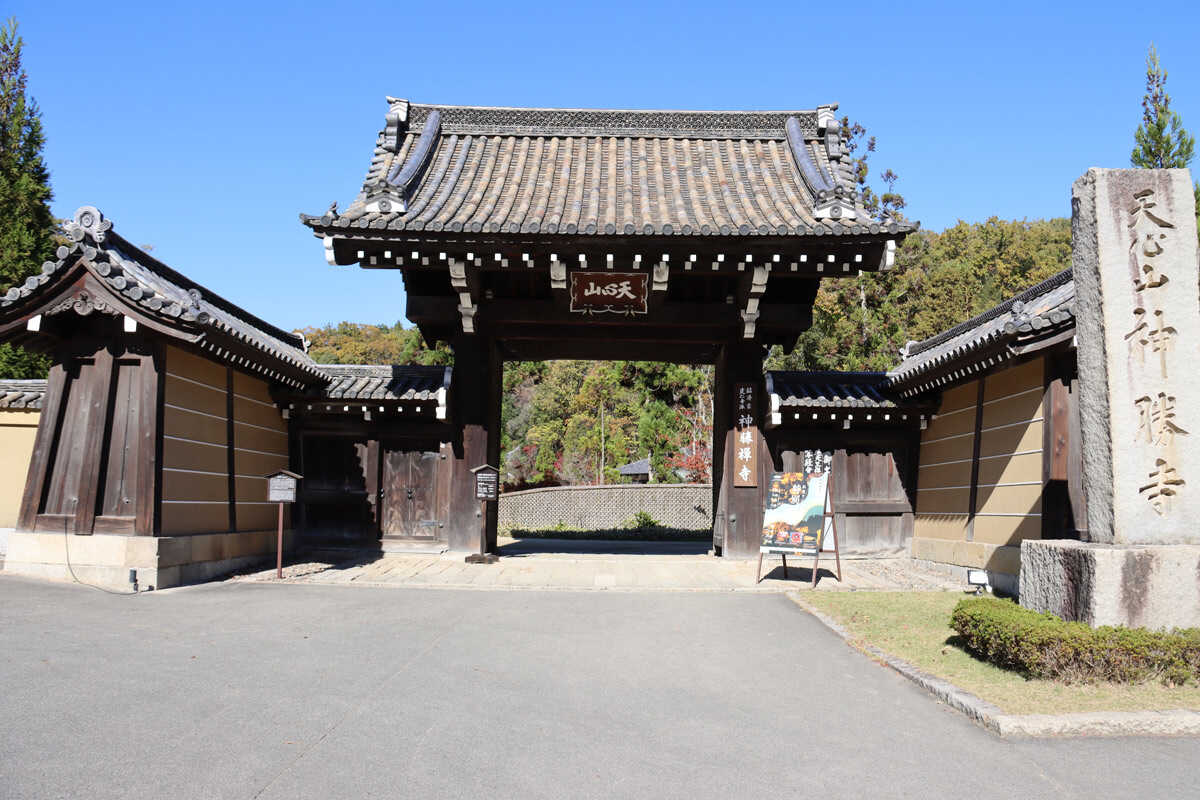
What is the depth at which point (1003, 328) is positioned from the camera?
31.0 feet

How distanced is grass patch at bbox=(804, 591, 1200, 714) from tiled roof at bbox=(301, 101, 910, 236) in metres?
5.34

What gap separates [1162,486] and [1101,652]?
5.51 ft

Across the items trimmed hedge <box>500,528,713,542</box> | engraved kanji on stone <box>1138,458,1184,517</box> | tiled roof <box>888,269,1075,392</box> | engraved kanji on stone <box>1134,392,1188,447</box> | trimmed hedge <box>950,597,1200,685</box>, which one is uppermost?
tiled roof <box>888,269,1075,392</box>

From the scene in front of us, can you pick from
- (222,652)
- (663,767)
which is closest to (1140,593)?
(663,767)

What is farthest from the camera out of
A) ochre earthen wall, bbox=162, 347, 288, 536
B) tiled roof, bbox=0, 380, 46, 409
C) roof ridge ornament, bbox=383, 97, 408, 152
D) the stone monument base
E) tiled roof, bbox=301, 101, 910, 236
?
roof ridge ornament, bbox=383, 97, 408, 152

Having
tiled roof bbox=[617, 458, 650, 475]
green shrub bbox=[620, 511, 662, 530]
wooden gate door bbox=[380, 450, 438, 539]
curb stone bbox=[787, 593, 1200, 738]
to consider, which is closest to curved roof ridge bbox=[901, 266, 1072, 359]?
curb stone bbox=[787, 593, 1200, 738]

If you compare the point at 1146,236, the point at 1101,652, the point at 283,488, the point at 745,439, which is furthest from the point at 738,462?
the point at 1101,652

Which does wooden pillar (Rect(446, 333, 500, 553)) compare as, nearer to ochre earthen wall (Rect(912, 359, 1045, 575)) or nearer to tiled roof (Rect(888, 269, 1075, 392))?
tiled roof (Rect(888, 269, 1075, 392))

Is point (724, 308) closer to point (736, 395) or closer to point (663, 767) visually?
point (736, 395)

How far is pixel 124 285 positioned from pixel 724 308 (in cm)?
892

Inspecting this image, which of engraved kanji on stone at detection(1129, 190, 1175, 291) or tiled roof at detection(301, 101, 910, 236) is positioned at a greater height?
Answer: tiled roof at detection(301, 101, 910, 236)

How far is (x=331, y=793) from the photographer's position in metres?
3.81

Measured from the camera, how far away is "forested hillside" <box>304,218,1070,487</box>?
1019 inches

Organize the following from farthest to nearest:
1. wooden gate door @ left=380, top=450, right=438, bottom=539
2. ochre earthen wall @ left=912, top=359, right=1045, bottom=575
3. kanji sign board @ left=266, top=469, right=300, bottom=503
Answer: wooden gate door @ left=380, top=450, right=438, bottom=539 < kanji sign board @ left=266, top=469, right=300, bottom=503 < ochre earthen wall @ left=912, top=359, right=1045, bottom=575
